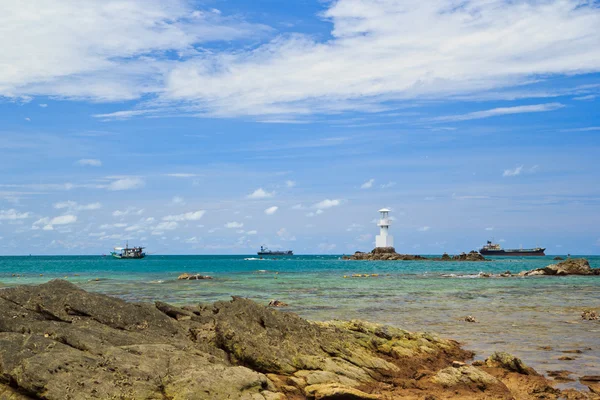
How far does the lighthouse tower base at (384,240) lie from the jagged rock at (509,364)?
129 metres

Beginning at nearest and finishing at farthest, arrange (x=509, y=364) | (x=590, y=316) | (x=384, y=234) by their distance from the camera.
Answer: (x=509, y=364)
(x=590, y=316)
(x=384, y=234)

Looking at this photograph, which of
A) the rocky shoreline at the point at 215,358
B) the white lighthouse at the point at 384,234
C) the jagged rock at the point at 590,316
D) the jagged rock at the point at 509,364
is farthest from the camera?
the white lighthouse at the point at 384,234

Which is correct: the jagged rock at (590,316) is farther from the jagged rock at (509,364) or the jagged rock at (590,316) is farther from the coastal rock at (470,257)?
the coastal rock at (470,257)

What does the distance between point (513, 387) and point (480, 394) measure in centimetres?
128

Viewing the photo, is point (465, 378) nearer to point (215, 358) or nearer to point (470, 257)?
point (215, 358)

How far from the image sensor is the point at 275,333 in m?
16.1

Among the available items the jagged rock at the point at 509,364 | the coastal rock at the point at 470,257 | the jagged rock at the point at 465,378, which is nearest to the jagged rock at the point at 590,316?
the jagged rock at the point at 509,364

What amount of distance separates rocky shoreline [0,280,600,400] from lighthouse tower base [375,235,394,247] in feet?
418

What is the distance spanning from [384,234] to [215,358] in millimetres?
132948

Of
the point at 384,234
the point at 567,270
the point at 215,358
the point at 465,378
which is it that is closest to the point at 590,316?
the point at 465,378

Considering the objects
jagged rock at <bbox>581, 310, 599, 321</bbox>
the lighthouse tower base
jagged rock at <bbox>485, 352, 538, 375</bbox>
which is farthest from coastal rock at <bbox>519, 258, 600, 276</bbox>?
the lighthouse tower base

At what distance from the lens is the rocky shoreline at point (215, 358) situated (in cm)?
1106

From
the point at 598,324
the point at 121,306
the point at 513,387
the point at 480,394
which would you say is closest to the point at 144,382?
the point at 121,306

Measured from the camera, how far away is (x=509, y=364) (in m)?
15.9
